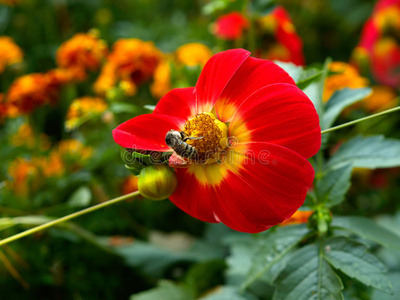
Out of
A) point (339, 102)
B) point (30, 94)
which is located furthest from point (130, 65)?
point (339, 102)

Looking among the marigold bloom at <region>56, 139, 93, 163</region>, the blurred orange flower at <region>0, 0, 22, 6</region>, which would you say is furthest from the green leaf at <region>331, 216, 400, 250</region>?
the blurred orange flower at <region>0, 0, 22, 6</region>

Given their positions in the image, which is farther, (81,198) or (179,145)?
(81,198)

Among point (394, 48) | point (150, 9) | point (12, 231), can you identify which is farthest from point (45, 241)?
point (150, 9)

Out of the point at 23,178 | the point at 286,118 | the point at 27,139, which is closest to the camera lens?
the point at 286,118

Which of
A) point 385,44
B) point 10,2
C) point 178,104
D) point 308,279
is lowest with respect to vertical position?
point 308,279

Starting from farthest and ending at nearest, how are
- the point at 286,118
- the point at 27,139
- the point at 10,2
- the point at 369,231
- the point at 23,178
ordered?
the point at 10,2 < the point at 27,139 < the point at 23,178 < the point at 369,231 < the point at 286,118

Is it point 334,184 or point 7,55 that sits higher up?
point 7,55

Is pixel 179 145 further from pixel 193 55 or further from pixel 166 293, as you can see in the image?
pixel 193 55

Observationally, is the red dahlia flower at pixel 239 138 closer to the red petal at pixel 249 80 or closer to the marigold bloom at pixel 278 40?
the red petal at pixel 249 80
